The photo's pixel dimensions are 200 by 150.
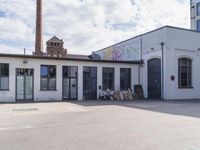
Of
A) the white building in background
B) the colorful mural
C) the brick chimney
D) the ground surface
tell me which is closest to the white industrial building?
the colorful mural

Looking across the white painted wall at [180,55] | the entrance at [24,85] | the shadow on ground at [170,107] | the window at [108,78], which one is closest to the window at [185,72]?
the white painted wall at [180,55]

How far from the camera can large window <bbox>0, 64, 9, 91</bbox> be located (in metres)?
22.4

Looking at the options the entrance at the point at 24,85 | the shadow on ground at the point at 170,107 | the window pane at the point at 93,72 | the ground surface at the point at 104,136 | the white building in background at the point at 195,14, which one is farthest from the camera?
the white building in background at the point at 195,14

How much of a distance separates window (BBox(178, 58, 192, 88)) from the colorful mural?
5.04 metres

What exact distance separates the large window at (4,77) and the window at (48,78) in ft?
9.89

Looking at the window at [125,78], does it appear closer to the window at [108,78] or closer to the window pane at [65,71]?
the window at [108,78]

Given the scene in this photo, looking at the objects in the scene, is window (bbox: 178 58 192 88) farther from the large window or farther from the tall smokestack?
the tall smokestack

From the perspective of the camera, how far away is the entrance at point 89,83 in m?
25.7

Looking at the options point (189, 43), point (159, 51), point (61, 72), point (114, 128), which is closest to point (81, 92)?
point (61, 72)

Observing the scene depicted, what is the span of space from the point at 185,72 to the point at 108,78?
7908 mm

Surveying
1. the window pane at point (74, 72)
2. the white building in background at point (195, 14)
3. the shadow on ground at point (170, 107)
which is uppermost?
the white building in background at point (195, 14)

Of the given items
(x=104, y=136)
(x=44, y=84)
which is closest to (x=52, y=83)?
(x=44, y=84)

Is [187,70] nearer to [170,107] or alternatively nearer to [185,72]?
[185,72]

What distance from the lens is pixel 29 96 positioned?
23.3 meters
